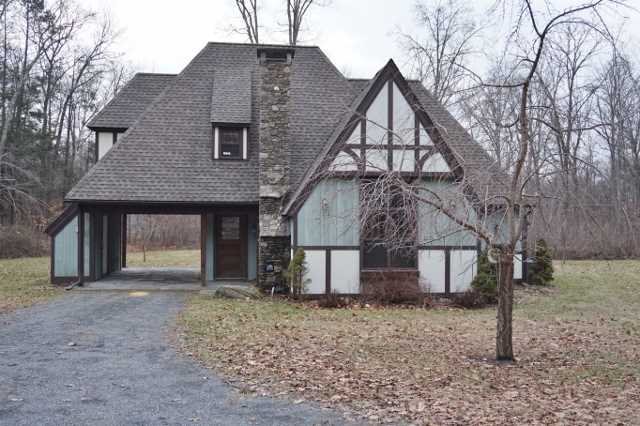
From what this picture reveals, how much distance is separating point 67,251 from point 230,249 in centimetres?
481

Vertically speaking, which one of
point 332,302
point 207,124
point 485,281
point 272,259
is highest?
point 207,124

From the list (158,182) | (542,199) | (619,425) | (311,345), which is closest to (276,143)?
(158,182)

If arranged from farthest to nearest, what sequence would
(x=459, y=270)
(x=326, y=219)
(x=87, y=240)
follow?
(x=87, y=240) < (x=459, y=270) < (x=326, y=219)

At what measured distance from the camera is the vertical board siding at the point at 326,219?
47.2 ft

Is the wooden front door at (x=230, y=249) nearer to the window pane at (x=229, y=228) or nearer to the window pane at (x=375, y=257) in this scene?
the window pane at (x=229, y=228)

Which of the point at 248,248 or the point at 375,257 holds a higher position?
the point at 248,248

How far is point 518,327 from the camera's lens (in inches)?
446

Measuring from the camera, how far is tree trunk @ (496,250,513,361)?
8078 mm

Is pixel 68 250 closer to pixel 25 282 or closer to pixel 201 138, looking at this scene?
pixel 25 282

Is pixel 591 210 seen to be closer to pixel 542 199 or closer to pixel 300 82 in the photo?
pixel 542 199

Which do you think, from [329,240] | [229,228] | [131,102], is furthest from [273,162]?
[131,102]

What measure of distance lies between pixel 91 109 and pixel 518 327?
3463 cm

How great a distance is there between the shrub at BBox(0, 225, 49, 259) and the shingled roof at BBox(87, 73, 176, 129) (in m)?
11.8

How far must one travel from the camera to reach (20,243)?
2797cm
